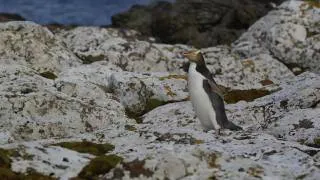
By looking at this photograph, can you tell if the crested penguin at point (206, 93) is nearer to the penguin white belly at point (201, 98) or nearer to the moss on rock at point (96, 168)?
the penguin white belly at point (201, 98)

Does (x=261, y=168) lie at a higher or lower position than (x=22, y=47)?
lower

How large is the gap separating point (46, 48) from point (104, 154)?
1727 centimetres

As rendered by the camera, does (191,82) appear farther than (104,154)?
Yes

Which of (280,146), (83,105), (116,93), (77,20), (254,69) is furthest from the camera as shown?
(77,20)

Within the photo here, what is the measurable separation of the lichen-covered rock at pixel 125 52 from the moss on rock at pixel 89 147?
18.8m

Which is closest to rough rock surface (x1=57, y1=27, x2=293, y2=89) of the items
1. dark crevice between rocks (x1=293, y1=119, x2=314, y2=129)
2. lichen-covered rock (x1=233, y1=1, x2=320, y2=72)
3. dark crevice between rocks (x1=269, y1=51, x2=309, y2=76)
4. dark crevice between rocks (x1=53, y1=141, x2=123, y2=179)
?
dark crevice between rocks (x1=269, y1=51, x2=309, y2=76)

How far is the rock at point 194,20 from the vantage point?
282ft

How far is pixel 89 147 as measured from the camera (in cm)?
2005

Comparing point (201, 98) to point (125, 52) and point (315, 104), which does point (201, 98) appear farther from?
point (125, 52)

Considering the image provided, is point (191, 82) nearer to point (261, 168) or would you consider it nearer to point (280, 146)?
point (280, 146)

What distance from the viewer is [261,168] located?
17.2m

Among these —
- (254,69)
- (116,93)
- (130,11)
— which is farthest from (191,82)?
(130,11)

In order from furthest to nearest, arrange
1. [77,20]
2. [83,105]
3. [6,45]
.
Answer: [77,20] < [6,45] < [83,105]

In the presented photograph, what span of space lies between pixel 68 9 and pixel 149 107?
135m
